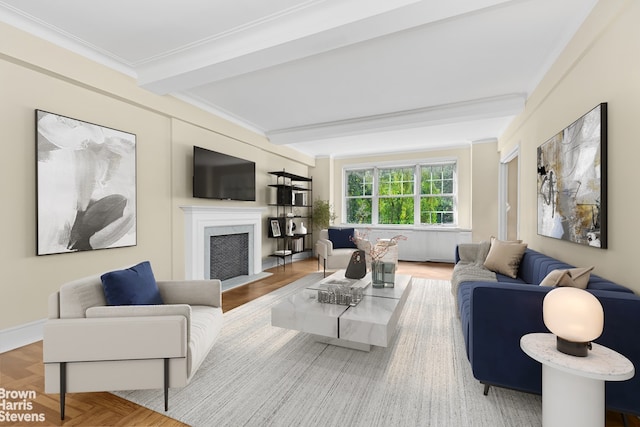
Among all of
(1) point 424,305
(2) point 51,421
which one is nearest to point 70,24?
(2) point 51,421

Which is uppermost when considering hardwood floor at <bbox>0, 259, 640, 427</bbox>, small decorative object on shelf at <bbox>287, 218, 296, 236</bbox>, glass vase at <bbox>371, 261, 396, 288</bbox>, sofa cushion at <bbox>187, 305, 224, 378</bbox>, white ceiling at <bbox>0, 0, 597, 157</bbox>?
white ceiling at <bbox>0, 0, 597, 157</bbox>

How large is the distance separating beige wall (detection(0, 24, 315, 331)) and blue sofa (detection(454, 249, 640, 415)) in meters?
3.61

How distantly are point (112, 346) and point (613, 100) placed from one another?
11.6 ft

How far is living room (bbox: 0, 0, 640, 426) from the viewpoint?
1.93 m

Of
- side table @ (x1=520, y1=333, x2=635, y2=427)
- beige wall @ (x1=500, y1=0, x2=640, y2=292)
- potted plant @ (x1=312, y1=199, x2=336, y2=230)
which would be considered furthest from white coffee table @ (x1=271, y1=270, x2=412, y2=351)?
potted plant @ (x1=312, y1=199, x2=336, y2=230)

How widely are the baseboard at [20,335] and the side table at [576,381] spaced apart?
355cm

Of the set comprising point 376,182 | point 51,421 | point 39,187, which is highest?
point 376,182

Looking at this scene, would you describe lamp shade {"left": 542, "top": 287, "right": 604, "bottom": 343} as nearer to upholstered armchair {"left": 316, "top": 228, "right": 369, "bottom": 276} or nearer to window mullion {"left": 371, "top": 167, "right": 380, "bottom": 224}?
upholstered armchair {"left": 316, "top": 228, "right": 369, "bottom": 276}

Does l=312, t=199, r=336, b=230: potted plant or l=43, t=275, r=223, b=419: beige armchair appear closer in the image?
l=43, t=275, r=223, b=419: beige armchair

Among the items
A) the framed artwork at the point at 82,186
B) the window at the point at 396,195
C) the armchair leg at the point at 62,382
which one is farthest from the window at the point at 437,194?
the armchair leg at the point at 62,382

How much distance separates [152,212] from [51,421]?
2.45m

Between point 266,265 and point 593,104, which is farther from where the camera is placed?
point 266,265

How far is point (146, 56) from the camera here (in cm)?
305

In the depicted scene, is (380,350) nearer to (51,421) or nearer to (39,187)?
(51,421)
